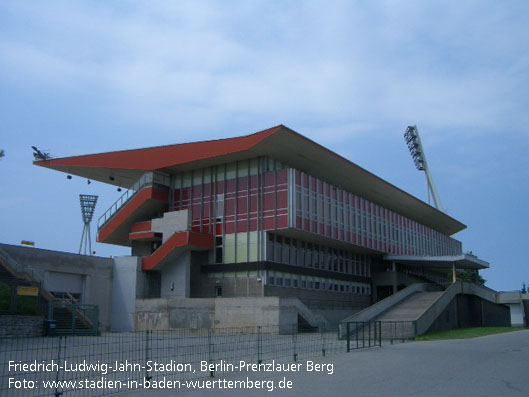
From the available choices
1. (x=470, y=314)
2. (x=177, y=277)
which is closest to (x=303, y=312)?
(x=177, y=277)

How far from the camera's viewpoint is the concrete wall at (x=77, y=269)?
36.7 meters

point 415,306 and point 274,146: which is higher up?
point 274,146

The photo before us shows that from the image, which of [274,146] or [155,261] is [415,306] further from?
[155,261]

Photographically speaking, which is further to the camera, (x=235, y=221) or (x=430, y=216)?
(x=430, y=216)

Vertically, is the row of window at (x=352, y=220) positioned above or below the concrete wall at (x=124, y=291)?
above

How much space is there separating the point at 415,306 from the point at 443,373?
24102mm

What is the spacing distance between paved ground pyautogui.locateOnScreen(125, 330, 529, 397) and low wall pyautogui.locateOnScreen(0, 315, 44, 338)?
17602mm

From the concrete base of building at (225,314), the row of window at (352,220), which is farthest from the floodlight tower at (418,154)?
the concrete base of building at (225,314)

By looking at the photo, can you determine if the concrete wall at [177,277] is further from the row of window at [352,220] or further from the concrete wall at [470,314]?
the concrete wall at [470,314]

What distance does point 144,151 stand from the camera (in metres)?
44.7

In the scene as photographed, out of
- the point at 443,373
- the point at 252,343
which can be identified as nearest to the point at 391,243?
the point at 252,343

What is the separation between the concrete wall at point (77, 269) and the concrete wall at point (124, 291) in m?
0.46

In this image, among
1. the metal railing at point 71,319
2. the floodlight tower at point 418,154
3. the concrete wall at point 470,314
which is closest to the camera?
the metal railing at point 71,319

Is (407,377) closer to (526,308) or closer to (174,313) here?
(174,313)
